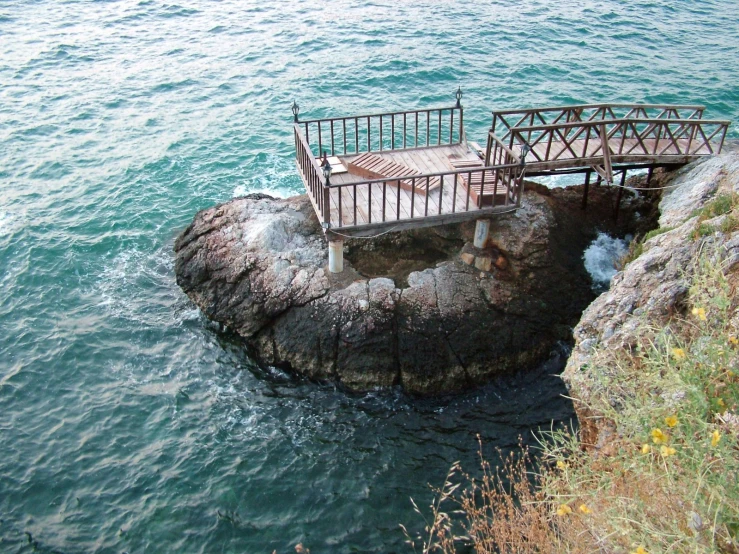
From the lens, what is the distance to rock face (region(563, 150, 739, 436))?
11.6 meters

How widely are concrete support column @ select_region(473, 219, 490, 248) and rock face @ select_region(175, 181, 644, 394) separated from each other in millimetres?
208

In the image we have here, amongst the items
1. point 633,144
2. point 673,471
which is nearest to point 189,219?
point 633,144

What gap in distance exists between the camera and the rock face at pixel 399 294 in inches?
618

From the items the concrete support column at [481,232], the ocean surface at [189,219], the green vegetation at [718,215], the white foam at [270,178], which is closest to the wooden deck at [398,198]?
the concrete support column at [481,232]

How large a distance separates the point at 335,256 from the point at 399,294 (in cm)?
187

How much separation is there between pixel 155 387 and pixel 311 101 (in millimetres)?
17637

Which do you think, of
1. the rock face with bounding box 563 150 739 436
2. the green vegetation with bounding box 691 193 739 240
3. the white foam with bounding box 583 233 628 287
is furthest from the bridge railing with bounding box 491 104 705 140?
the green vegetation with bounding box 691 193 739 240

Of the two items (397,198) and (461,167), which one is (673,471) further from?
(461,167)

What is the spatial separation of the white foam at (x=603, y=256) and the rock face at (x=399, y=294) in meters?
0.27

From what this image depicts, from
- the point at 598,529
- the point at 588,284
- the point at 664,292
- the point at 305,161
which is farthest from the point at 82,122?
the point at 598,529

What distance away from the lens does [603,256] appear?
17797mm

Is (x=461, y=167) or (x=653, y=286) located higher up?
(x=653, y=286)

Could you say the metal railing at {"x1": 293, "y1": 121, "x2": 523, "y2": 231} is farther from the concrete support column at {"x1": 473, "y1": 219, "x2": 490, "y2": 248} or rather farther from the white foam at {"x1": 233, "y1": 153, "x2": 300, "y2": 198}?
the white foam at {"x1": 233, "y1": 153, "x2": 300, "y2": 198}

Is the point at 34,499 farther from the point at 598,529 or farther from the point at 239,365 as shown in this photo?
the point at 598,529
